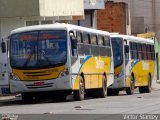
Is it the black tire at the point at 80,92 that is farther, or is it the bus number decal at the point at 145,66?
the bus number decal at the point at 145,66

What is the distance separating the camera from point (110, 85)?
1323 inches

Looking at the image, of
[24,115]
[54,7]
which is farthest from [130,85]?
[24,115]

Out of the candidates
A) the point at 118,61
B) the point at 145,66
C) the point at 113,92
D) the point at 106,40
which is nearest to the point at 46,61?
the point at 106,40

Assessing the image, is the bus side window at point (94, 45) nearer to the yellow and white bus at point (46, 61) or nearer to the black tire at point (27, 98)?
the yellow and white bus at point (46, 61)

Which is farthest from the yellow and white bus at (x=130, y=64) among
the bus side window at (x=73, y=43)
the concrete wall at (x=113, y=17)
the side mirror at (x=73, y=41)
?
the concrete wall at (x=113, y=17)

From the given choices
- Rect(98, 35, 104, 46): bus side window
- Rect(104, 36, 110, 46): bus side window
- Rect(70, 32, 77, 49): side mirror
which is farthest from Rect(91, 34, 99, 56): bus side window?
Rect(70, 32, 77, 49): side mirror

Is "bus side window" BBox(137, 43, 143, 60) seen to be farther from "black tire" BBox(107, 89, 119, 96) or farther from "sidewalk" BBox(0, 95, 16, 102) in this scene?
"sidewalk" BBox(0, 95, 16, 102)

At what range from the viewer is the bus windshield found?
1000 inches

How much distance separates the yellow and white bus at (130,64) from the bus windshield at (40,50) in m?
9.19

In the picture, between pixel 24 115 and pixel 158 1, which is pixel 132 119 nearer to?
pixel 24 115

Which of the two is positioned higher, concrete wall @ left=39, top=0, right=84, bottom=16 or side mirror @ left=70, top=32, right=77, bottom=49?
concrete wall @ left=39, top=0, right=84, bottom=16

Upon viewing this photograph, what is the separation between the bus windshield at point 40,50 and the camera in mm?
25391

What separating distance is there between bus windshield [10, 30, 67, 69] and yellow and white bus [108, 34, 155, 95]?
9191 mm

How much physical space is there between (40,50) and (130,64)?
11.1 m
